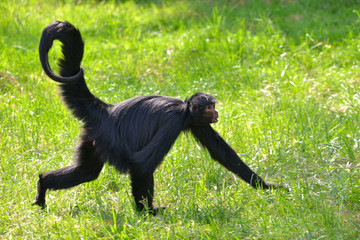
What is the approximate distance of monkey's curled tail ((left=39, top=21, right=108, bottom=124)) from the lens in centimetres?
377

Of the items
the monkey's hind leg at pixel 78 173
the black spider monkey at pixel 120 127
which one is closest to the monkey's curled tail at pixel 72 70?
the black spider monkey at pixel 120 127

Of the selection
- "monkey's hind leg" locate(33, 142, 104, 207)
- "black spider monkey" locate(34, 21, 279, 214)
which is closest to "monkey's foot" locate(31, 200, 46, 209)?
"black spider monkey" locate(34, 21, 279, 214)

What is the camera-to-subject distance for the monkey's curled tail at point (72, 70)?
3.77 metres

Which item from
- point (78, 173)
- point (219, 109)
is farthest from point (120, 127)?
point (219, 109)

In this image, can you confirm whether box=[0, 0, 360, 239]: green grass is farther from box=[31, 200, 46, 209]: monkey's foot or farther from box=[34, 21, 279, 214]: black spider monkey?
box=[34, 21, 279, 214]: black spider monkey

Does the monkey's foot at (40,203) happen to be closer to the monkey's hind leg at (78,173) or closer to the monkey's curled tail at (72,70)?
the monkey's hind leg at (78,173)

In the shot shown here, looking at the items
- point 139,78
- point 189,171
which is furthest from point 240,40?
point 189,171

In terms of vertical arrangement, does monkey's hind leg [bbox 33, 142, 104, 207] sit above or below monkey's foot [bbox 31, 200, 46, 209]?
above

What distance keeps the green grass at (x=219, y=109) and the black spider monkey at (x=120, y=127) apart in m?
0.26

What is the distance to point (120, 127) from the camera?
4004mm

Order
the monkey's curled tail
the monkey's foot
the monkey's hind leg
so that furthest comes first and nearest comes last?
1. the monkey's foot
2. the monkey's hind leg
3. the monkey's curled tail

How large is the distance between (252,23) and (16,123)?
4.52 meters

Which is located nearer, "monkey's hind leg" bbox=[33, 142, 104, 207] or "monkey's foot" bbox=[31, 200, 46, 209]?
"monkey's hind leg" bbox=[33, 142, 104, 207]

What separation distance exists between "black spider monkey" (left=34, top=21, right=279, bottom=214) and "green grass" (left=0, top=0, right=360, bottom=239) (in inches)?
10.1
